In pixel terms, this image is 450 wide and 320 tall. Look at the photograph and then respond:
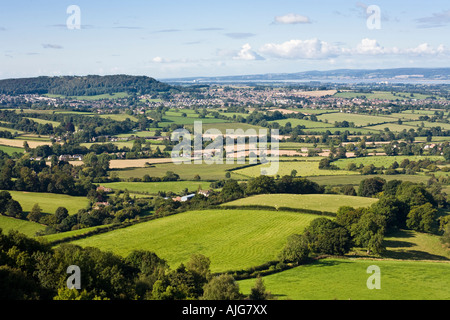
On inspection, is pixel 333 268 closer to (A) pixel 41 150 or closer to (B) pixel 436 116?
(A) pixel 41 150

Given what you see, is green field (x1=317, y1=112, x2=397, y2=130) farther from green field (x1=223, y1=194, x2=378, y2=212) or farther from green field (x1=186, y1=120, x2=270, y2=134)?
green field (x1=223, y1=194, x2=378, y2=212)

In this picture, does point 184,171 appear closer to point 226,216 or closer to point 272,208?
point 272,208

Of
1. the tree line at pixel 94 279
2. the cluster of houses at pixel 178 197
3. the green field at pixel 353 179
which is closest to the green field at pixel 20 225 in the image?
the cluster of houses at pixel 178 197

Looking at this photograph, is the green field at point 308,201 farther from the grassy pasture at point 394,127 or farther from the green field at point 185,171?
the grassy pasture at point 394,127

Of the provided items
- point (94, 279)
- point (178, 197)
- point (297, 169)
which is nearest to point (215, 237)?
point (94, 279)
